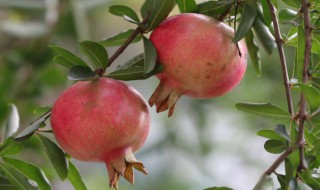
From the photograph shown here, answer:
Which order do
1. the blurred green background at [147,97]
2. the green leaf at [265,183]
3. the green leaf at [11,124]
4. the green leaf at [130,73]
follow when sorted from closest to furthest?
the green leaf at [265,183] → the green leaf at [130,73] → the green leaf at [11,124] → the blurred green background at [147,97]

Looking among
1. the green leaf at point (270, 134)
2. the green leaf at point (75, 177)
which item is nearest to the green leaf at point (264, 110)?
the green leaf at point (270, 134)

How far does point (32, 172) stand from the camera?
78 centimetres

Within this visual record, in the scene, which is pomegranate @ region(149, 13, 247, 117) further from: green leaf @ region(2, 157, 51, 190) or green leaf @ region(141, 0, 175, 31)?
green leaf @ region(2, 157, 51, 190)

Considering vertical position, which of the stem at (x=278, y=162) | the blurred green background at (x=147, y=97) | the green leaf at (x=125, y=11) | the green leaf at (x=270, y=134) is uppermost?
the green leaf at (x=125, y=11)

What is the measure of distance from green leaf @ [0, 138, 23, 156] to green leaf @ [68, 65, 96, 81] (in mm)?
130

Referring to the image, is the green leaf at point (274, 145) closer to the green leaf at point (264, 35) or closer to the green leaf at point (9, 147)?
the green leaf at point (264, 35)

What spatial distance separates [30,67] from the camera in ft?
5.49

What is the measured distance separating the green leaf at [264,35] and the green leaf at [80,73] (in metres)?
0.20

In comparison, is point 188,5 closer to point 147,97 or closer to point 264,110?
point 264,110

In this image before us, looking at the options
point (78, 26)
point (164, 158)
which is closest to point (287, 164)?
point (78, 26)

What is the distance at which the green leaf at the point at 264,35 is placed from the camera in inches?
29.4

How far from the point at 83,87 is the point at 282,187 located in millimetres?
246

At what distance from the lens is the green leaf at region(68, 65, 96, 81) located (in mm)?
702

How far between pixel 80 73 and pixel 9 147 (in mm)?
148
